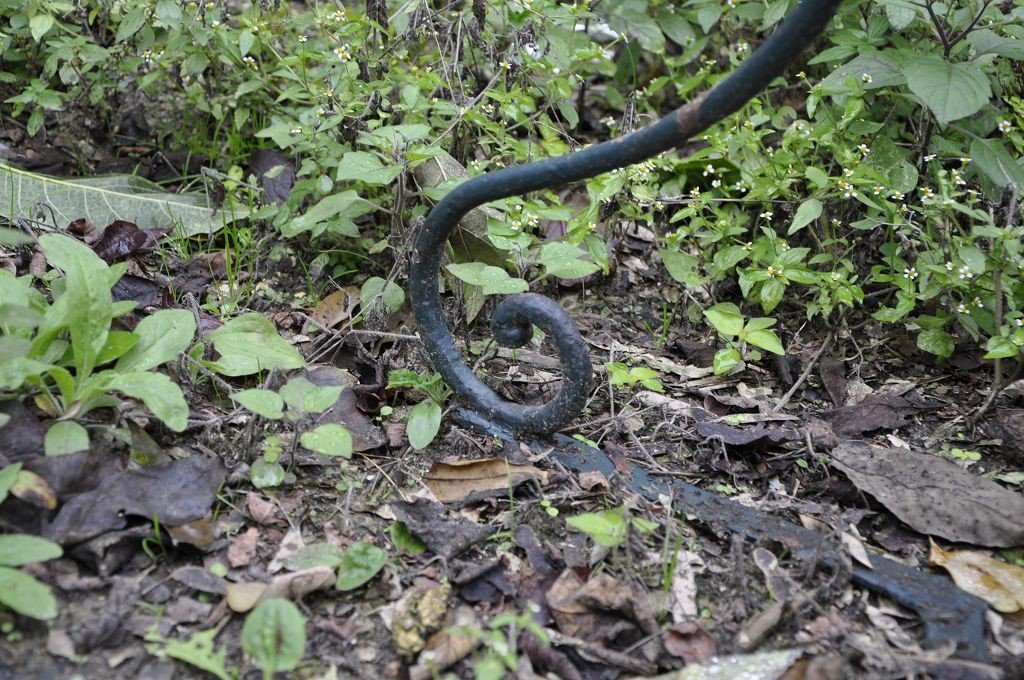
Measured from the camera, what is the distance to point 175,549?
2.09 metres

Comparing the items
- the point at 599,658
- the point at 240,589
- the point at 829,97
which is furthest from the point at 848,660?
the point at 829,97

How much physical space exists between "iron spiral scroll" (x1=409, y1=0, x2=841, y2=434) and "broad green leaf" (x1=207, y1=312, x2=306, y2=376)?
387mm

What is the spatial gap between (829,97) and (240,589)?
2.72 metres

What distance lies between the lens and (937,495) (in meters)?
2.39

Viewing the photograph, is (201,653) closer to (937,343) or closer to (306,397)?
(306,397)

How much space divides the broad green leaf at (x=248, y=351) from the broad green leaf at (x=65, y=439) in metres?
0.46

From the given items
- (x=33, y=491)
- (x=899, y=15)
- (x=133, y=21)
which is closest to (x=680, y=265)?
(x=899, y=15)

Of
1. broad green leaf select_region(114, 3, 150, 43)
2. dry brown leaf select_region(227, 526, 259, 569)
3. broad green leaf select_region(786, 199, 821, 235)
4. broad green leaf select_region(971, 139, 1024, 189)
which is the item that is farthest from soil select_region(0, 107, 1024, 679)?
broad green leaf select_region(114, 3, 150, 43)

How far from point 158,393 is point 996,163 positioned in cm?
257

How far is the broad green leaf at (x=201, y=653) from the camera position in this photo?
1812mm

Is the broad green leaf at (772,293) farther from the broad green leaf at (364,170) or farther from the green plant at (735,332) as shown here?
the broad green leaf at (364,170)

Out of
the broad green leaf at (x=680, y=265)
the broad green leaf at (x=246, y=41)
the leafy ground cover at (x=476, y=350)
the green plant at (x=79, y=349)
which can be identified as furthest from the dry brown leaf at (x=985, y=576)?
the broad green leaf at (x=246, y=41)

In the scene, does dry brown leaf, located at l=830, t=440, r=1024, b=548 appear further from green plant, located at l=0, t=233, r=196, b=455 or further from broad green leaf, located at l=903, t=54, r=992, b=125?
green plant, located at l=0, t=233, r=196, b=455

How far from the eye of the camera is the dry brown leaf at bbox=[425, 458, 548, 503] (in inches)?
93.6
